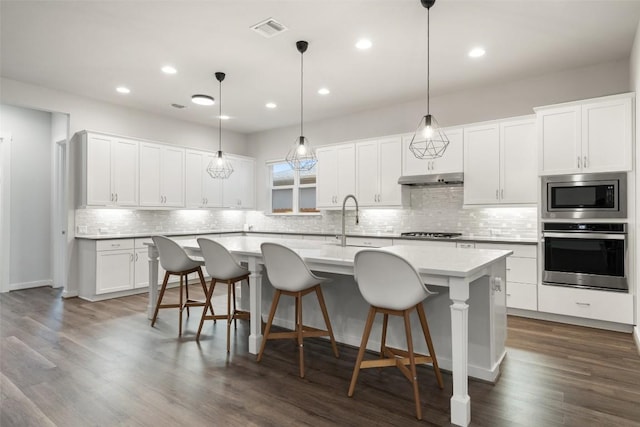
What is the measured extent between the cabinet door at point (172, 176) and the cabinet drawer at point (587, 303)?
544 centimetres

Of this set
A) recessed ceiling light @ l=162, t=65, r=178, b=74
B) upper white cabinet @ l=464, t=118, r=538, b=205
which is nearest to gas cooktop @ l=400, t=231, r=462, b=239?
upper white cabinet @ l=464, t=118, r=538, b=205

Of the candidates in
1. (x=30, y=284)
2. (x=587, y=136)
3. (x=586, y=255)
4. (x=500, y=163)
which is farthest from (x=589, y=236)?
(x=30, y=284)

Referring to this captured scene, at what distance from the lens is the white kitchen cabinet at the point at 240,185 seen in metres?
7.14

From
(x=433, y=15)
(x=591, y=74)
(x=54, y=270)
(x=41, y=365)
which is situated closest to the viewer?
(x=41, y=365)

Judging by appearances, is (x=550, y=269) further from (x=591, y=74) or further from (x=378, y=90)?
(x=378, y=90)

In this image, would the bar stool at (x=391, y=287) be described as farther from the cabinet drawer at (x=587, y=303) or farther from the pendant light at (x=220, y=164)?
the pendant light at (x=220, y=164)

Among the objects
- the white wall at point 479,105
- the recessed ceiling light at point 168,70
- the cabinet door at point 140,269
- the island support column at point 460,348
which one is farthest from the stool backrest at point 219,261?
the white wall at point 479,105

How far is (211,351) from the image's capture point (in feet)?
10.3

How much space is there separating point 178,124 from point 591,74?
614cm

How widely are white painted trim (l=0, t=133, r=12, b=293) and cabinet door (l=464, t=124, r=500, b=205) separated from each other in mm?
6709

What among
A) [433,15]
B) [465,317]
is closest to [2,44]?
[433,15]

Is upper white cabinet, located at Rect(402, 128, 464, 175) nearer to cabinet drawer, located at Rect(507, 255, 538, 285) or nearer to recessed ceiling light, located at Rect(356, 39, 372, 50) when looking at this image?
cabinet drawer, located at Rect(507, 255, 538, 285)

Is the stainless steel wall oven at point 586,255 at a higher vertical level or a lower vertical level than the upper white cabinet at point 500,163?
lower

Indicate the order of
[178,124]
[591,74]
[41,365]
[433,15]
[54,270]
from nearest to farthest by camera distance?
[41,365]
[433,15]
[591,74]
[54,270]
[178,124]
